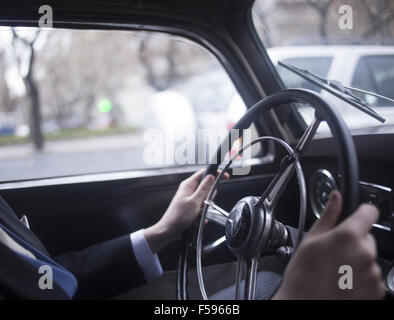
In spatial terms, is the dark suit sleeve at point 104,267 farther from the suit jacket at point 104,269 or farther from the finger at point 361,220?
the finger at point 361,220

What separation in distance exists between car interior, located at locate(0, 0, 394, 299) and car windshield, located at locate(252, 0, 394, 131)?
0.08 metres

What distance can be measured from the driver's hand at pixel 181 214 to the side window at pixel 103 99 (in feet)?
1.77

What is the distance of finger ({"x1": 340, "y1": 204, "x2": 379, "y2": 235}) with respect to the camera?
0.75 meters

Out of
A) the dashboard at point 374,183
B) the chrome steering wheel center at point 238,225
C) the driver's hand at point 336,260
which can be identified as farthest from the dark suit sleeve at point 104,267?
the driver's hand at point 336,260

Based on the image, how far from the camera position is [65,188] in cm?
168

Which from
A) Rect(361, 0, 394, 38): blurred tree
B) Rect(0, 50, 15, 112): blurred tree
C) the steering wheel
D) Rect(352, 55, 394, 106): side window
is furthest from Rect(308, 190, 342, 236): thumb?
Rect(0, 50, 15, 112): blurred tree

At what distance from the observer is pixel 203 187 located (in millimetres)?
1440

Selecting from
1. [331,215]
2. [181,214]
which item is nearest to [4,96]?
[181,214]

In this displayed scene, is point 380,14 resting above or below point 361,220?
above

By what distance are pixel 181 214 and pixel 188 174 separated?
1.38ft

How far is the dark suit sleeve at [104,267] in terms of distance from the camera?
1.47 m

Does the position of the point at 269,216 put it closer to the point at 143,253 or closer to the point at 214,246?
the point at 214,246
